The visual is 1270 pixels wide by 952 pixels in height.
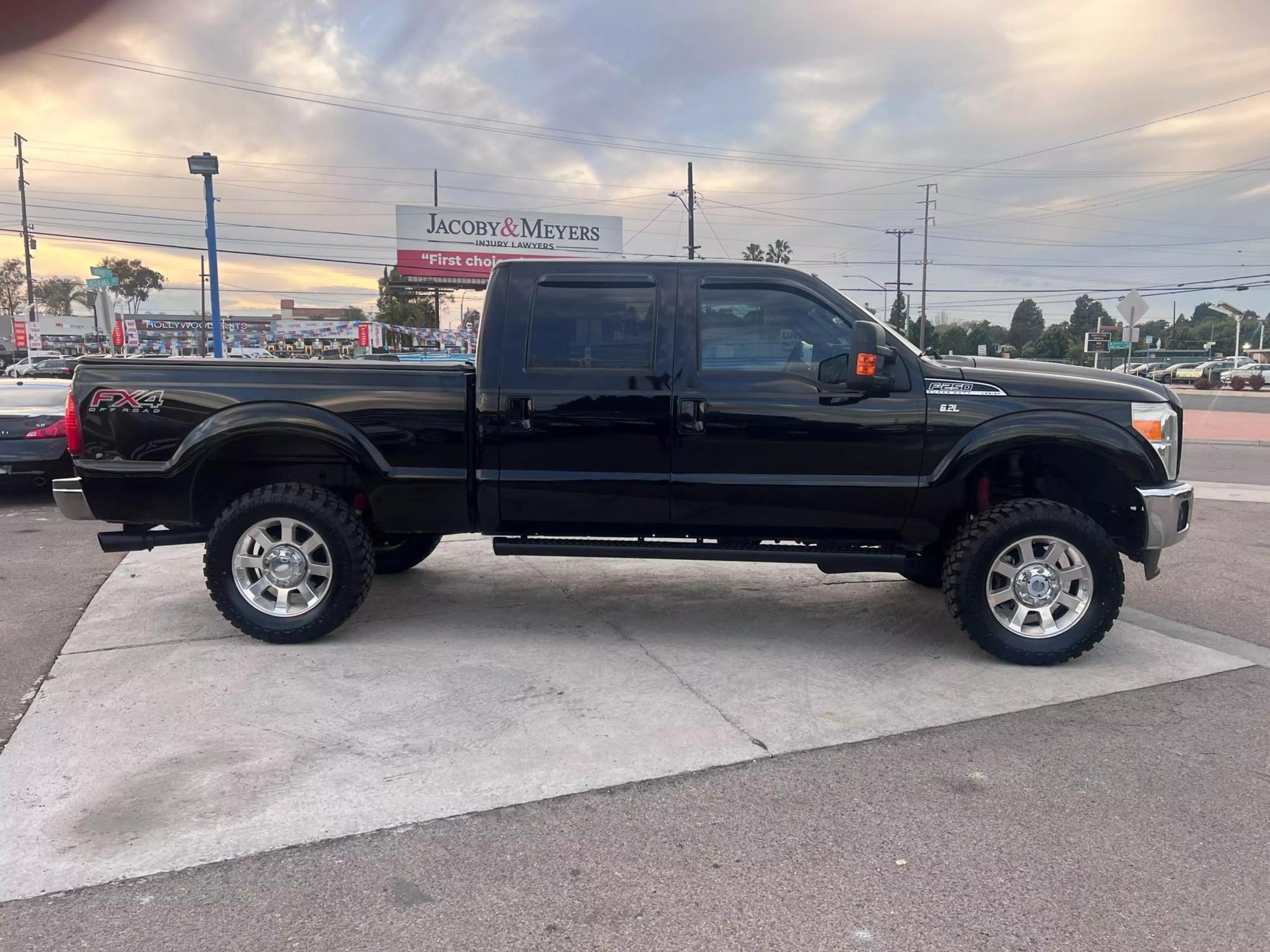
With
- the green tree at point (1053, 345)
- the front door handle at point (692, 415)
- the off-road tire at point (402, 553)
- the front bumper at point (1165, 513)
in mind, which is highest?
the green tree at point (1053, 345)

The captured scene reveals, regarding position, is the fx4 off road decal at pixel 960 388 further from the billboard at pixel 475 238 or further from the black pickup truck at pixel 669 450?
the billboard at pixel 475 238

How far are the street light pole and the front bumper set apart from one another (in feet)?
71.8

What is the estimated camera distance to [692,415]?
194 inches

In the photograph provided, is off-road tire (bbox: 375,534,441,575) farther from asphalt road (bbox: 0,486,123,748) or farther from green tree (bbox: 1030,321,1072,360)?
green tree (bbox: 1030,321,1072,360)

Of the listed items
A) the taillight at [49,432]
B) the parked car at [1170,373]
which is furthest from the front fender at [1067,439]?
the parked car at [1170,373]

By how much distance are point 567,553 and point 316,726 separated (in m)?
1.63

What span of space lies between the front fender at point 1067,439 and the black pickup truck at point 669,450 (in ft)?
0.04

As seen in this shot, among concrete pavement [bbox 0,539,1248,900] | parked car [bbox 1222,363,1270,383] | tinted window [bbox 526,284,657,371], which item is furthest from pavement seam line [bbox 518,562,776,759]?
parked car [bbox 1222,363,1270,383]

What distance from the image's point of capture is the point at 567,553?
511 cm

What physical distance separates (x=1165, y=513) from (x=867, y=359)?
1759mm

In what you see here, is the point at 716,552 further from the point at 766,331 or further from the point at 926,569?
the point at 926,569

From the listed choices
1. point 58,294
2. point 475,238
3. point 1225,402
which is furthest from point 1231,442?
point 58,294

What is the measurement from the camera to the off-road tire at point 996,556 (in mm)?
4762

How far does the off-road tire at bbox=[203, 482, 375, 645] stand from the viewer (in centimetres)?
501
